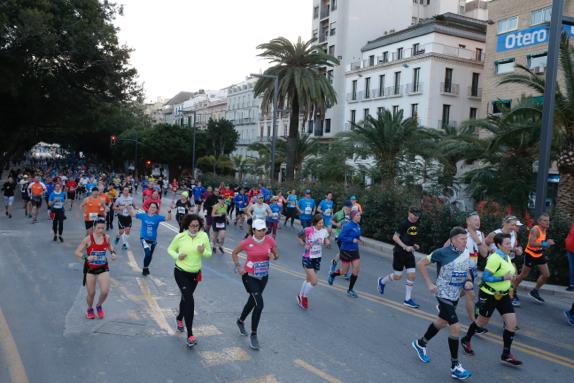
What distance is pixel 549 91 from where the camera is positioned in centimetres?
1194

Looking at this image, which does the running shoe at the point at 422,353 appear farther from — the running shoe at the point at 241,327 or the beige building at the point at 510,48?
the beige building at the point at 510,48

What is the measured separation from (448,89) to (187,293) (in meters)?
40.2

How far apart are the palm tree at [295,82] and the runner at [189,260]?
2425 cm

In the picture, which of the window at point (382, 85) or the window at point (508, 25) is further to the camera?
the window at point (382, 85)

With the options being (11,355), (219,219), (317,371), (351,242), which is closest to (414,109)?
(219,219)

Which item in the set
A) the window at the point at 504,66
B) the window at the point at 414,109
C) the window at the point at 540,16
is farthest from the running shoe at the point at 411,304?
the window at the point at 414,109

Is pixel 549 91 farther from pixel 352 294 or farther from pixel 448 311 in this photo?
pixel 448 311

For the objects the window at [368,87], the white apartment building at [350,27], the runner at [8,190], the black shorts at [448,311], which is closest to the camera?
the black shorts at [448,311]

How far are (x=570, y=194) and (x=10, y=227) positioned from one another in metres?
17.3

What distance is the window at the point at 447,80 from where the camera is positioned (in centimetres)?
4284

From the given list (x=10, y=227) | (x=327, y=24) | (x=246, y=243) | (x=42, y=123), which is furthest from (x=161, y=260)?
(x=327, y=24)

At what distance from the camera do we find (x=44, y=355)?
20.2ft

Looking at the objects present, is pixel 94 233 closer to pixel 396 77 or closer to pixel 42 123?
pixel 42 123

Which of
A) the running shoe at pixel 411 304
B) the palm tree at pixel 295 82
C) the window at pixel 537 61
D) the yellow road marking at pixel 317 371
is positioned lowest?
the yellow road marking at pixel 317 371
